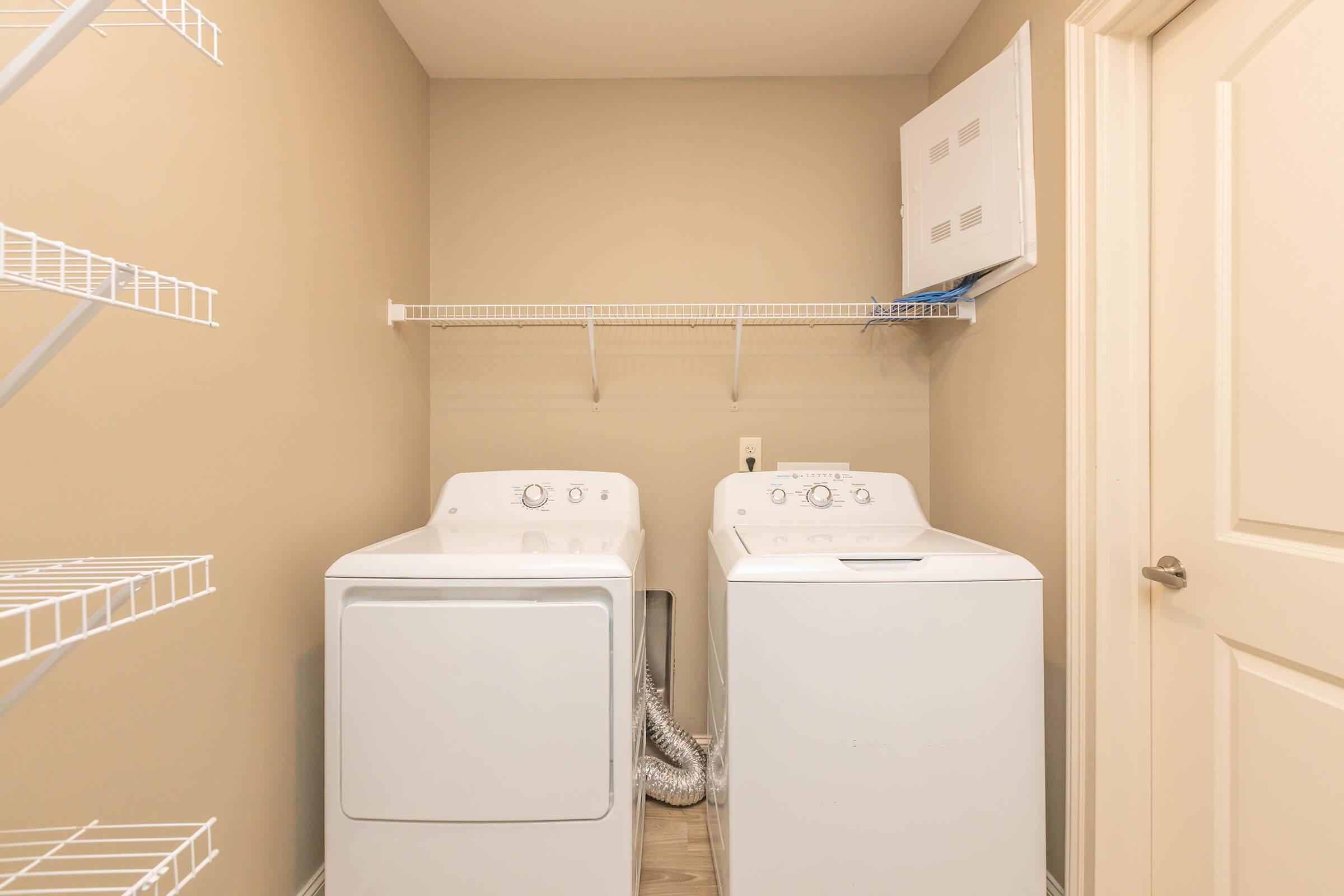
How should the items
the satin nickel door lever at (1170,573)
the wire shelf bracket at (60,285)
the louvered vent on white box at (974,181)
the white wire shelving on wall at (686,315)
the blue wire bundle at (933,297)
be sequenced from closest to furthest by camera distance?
the wire shelf bracket at (60,285)
the satin nickel door lever at (1170,573)
the louvered vent on white box at (974,181)
the blue wire bundle at (933,297)
the white wire shelving on wall at (686,315)

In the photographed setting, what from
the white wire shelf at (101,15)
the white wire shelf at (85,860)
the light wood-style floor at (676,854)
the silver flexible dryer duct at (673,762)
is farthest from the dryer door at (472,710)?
the white wire shelf at (101,15)

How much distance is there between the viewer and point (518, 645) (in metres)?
1.29

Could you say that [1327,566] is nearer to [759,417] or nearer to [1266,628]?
[1266,628]

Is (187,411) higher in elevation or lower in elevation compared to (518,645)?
higher

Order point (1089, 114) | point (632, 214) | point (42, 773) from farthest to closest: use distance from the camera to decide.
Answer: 1. point (632, 214)
2. point (1089, 114)
3. point (42, 773)

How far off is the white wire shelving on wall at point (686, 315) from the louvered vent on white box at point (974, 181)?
0.18 meters

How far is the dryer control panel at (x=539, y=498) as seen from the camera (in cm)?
194

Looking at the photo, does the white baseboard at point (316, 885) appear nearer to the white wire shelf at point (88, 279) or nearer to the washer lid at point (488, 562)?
the washer lid at point (488, 562)

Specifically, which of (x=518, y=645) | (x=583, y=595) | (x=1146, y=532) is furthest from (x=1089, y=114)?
(x=518, y=645)

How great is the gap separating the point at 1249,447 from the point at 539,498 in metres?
1.60

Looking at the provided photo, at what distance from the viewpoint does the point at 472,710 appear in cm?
129

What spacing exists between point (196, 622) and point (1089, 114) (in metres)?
1.99

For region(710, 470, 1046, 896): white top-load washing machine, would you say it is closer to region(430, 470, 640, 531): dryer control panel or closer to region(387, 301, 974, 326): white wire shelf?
region(430, 470, 640, 531): dryer control panel

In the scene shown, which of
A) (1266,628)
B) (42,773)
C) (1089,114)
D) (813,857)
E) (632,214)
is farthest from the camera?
(632,214)
